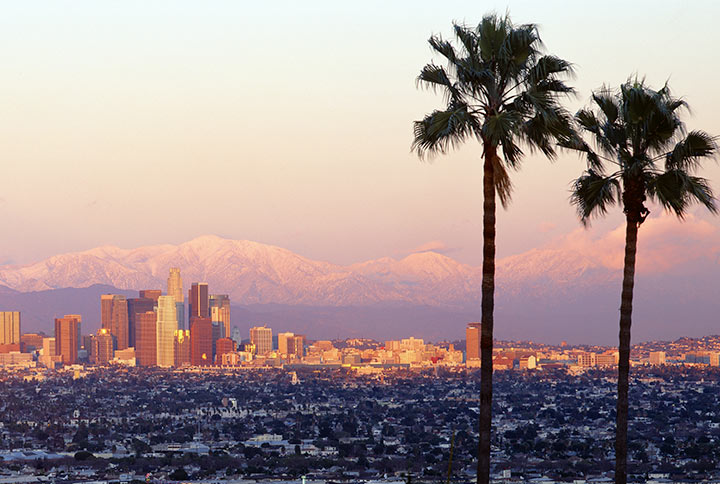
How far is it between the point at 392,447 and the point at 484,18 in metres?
148

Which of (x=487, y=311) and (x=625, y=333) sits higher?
(x=487, y=311)

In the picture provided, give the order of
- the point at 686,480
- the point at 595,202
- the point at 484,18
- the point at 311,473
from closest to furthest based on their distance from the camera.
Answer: the point at 484,18, the point at 595,202, the point at 686,480, the point at 311,473

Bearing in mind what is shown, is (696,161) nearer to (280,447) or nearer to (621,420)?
(621,420)

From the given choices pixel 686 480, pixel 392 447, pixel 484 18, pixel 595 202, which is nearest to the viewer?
pixel 484 18

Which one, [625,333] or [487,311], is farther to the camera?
[625,333]

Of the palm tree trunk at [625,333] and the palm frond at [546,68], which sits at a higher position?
the palm frond at [546,68]

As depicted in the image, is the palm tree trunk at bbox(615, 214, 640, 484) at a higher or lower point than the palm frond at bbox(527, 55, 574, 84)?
lower

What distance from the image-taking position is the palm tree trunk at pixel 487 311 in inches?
1441

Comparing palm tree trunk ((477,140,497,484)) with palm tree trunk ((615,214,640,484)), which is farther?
palm tree trunk ((615,214,640,484))

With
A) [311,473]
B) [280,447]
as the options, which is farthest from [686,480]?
[280,447]

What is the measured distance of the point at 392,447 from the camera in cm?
18088

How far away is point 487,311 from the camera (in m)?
37.2

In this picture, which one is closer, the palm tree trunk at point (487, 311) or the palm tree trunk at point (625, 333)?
the palm tree trunk at point (487, 311)

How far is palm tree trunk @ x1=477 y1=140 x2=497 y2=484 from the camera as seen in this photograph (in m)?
36.6
